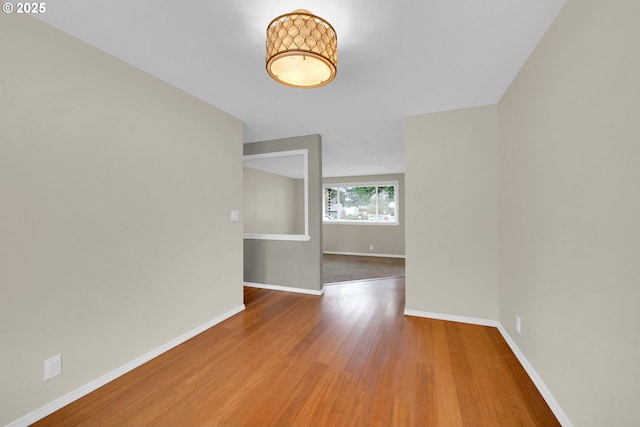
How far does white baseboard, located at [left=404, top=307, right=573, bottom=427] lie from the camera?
1.46 meters

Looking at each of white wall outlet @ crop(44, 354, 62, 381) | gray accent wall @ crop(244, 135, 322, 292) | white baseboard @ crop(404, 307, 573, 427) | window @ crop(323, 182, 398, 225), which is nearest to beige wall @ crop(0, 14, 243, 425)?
white wall outlet @ crop(44, 354, 62, 381)

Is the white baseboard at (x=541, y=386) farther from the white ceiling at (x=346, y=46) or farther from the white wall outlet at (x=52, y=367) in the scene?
the white wall outlet at (x=52, y=367)

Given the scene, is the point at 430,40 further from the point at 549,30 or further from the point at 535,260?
the point at 535,260

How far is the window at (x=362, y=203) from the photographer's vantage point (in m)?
7.43

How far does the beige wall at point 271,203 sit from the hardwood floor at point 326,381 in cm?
373

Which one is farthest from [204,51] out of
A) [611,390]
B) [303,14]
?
[611,390]

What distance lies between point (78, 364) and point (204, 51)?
2.25m

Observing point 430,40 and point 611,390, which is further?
point 430,40

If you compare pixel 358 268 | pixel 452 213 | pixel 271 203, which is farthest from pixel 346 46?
pixel 271 203

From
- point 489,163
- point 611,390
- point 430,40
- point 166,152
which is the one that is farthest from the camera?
point 489,163

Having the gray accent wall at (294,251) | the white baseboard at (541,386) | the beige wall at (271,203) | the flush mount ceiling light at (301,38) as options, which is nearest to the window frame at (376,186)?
the beige wall at (271,203)

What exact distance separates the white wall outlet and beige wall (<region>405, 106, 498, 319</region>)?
118 inches

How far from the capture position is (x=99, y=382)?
177 cm

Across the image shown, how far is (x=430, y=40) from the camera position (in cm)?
169
